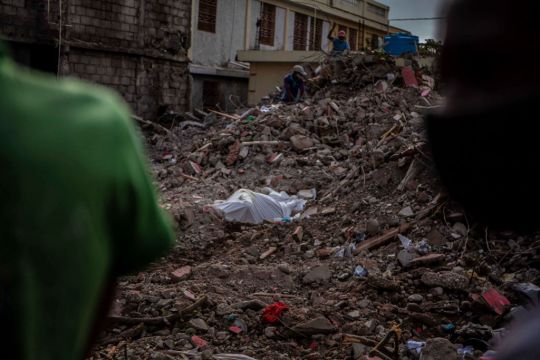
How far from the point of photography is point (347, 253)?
7707 millimetres

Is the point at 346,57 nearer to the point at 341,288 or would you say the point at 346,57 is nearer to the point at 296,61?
the point at 296,61

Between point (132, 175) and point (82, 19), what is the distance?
17044 millimetres

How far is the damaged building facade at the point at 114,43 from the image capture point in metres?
16.3

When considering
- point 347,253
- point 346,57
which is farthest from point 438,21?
point 346,57

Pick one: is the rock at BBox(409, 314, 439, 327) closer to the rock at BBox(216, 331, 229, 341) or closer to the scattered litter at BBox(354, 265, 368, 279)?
the scattered litter at BBox(354, 265, 368, 279)

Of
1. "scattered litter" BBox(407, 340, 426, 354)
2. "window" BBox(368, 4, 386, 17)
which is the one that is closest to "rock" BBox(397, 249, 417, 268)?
"scattered litter" BBox(407, 340, 426, 354)

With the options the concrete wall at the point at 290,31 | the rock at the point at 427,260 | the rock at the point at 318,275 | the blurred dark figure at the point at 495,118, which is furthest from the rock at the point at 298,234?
the concrete wall at the point at 290,31

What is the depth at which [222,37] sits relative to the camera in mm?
23219

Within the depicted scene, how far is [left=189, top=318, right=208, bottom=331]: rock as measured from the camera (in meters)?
5.75

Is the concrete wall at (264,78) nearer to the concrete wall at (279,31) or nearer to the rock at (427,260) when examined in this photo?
the concrete wall at (279,31)

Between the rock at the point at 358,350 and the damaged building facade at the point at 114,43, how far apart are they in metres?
12.7

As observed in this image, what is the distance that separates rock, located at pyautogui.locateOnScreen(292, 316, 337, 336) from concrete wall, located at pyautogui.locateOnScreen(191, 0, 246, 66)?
56.9 feet

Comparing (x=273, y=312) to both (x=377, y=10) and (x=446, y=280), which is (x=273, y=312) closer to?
(x=446, y=280)

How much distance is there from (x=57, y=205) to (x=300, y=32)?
2665cm
